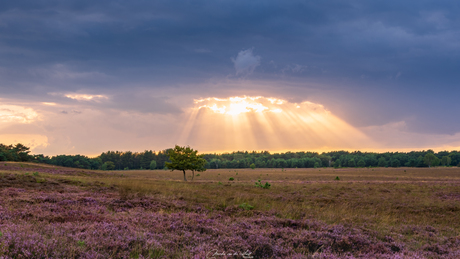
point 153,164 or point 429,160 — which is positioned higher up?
point 429,160

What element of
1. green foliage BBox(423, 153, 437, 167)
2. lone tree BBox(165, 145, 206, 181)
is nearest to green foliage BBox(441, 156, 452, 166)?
green foliage BBox(423, 153, 437, 167)

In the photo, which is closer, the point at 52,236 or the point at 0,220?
the point at 52,236

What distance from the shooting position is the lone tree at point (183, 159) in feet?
163

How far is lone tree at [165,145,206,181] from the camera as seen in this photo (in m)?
49.6

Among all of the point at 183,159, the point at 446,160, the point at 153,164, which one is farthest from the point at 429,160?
the point at 153,164

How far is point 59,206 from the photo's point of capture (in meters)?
10.2

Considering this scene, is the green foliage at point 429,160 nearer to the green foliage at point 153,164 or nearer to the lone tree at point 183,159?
the lone tree at point 183,159

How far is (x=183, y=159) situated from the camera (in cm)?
5025

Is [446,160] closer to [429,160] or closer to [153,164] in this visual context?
[429,160]

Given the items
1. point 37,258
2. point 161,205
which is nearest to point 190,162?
point 161,205

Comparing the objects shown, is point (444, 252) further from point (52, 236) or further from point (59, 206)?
point (59, 206)

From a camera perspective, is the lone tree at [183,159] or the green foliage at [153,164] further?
the green foliage at [153,164]

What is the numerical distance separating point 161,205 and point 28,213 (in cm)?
513

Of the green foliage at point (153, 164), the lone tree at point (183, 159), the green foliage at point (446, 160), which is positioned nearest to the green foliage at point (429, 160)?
the green foliage at point (446, 160)
